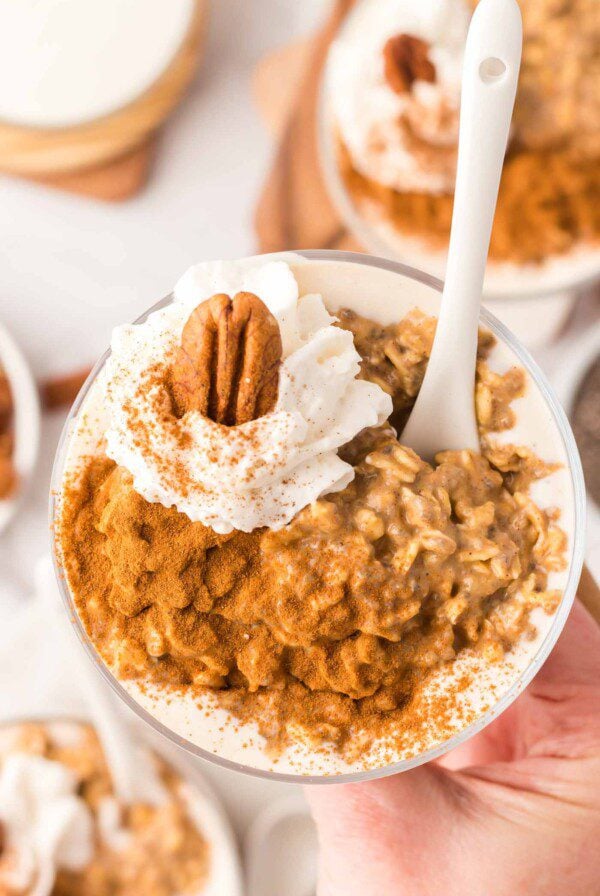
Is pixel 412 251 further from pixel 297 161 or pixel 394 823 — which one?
pixel 394 823

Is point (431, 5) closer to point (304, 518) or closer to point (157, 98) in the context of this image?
point (157, 98)

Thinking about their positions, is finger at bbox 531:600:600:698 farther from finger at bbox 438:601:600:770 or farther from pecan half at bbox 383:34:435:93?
pecan half at bbox 383:34:435:93

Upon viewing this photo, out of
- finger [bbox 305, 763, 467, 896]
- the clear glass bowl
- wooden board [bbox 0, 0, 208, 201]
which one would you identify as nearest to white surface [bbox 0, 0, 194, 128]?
wooden board [bbox 0, 0, 208, 201]

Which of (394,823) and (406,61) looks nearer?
(394,823)

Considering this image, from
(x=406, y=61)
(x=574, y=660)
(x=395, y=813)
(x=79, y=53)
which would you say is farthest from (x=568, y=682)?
(x=79, y=53)

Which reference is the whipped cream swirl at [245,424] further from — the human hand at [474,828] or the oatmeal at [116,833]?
the oatmeal at [116,833]

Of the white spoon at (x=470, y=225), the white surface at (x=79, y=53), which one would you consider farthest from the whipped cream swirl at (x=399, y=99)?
the white spoon at (x=470, y=225)
